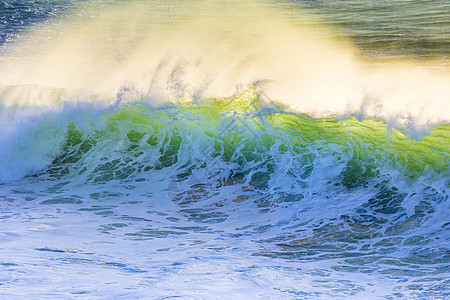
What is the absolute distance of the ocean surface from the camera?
4891 mm

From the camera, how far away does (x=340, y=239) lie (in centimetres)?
607

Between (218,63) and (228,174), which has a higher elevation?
(218,63)

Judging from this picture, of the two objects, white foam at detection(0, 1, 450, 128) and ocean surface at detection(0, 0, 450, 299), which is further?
white foam at detection(0, 1, 450, 128)

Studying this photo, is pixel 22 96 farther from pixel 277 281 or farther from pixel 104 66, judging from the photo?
pixel 277 281

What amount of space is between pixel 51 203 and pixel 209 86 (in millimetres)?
3403

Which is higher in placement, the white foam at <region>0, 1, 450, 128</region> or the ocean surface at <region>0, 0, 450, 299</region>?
the white foam at <region>0, 1, 450, 128</region>

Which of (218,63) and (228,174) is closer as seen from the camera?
(228,174)

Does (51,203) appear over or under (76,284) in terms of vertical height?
under

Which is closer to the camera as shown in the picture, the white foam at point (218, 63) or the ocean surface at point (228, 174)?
the ocean surface at point (228, 174)

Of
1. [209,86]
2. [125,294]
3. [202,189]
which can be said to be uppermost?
[209,86]

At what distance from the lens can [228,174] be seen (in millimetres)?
8008

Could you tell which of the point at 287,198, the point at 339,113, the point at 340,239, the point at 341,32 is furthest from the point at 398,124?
the point at 341,32

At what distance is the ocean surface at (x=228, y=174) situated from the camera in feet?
16.0

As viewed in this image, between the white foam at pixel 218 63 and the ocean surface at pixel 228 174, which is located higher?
the white foam at pixel 218 63
